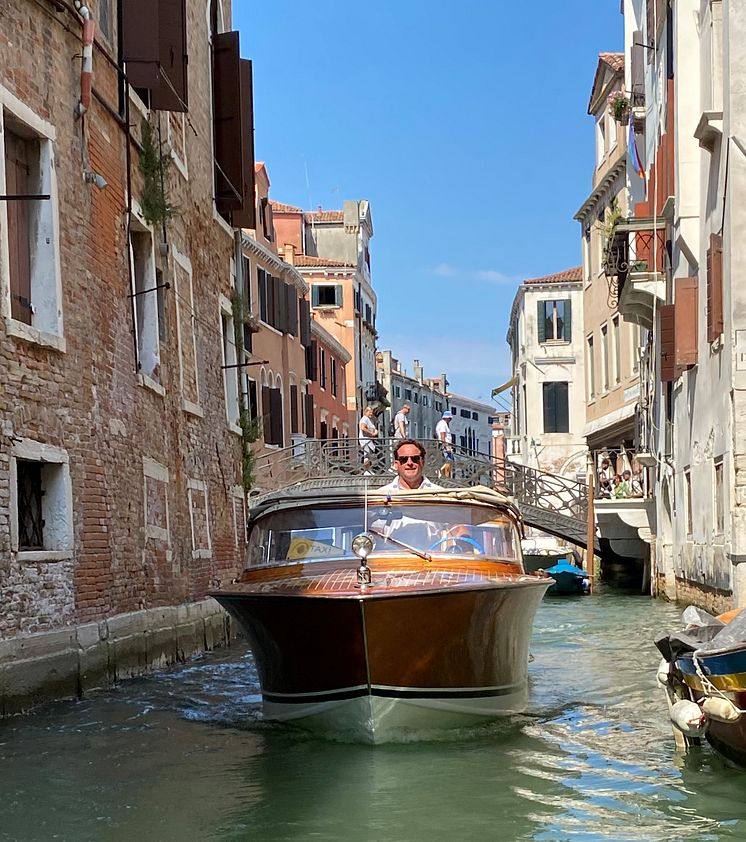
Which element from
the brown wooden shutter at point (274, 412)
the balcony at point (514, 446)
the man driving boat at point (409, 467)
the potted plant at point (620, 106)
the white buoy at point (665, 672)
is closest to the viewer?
the white buoy at point (665, 672)

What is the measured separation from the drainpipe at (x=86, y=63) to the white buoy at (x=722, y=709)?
23.9ft

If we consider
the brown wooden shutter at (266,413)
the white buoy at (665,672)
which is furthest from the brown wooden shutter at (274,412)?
the white buoy at (665,672)

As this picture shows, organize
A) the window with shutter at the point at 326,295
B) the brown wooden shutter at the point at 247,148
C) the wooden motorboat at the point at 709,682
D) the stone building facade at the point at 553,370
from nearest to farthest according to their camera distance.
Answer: the wooden motorboat at the point at 709,682, the brown wooden shutter at the point at 247,148, the stone building facade at the point at 553,370, the window with shutter at the point at 326,295

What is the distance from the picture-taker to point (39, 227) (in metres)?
10.5

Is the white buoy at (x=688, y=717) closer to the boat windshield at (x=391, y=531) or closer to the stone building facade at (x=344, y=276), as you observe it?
the boat windshield at (x=391, y=531)

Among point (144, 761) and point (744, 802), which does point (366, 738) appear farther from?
point (744, 802)

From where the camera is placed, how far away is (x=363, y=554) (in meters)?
8.10

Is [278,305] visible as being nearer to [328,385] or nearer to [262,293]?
[262,293]

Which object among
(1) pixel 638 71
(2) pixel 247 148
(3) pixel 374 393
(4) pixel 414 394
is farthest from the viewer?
(4) pixel 414 394

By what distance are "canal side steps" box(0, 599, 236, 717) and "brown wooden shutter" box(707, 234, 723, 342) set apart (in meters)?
6.36

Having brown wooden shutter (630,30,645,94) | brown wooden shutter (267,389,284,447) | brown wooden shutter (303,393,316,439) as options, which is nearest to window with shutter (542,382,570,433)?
brown wooden shutter (303,393,316,439)

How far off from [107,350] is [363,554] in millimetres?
4687

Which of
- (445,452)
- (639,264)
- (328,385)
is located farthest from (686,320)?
→ (328,385)

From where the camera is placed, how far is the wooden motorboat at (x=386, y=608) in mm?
7996
